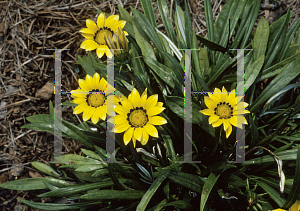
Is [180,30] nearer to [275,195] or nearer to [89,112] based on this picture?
[89,112]

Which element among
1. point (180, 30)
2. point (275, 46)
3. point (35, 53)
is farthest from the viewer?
point (35, 53)

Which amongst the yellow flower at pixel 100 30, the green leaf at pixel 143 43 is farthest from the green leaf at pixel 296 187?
the yellow flower at pixel 100 30

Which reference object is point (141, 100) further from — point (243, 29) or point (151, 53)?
point (243, 29)

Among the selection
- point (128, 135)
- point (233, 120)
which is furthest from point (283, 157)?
point (128, 135)

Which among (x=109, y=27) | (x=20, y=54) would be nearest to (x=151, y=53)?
(x=109, y=27)

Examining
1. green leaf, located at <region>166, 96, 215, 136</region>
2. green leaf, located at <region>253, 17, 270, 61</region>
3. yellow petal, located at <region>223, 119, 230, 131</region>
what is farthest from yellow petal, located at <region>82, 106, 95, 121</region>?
green leaf, located at <region>253, 17, 270, 61</region>
